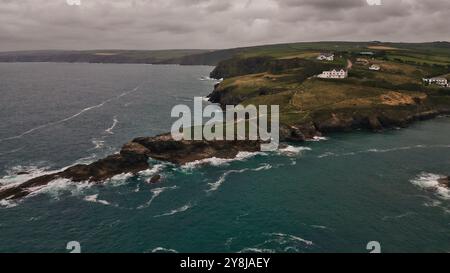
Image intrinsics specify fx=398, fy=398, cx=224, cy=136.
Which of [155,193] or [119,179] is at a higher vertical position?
[119,179]

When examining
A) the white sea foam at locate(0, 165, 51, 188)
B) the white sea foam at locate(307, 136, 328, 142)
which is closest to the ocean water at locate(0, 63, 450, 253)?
the white sea foam at locate(0, 165, 51, 188)

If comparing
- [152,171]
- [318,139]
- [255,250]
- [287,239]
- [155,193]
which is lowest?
[255,250]

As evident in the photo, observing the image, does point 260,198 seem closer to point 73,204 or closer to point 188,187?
point 188,187

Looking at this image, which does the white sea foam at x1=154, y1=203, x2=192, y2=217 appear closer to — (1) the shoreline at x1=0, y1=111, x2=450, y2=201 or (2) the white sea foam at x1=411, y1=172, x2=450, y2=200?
(1) the shoreline at x1=0, y1=111, x2=450, y2=201

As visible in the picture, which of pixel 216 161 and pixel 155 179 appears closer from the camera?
pixel 155 179

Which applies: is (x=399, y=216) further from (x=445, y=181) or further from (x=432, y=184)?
(x=445, y=181)

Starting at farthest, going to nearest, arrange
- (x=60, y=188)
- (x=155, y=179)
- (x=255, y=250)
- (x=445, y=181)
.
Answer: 1. (x=155, y=179)
2. (x=445, y=181)
3. (x=60, y=188)
4. (x=255, y=250)

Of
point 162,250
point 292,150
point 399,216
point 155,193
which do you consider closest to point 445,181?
point 399,216

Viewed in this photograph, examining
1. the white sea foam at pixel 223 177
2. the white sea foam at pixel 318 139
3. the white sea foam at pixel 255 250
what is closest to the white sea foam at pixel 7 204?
the white sea foam at pixel 223 177
